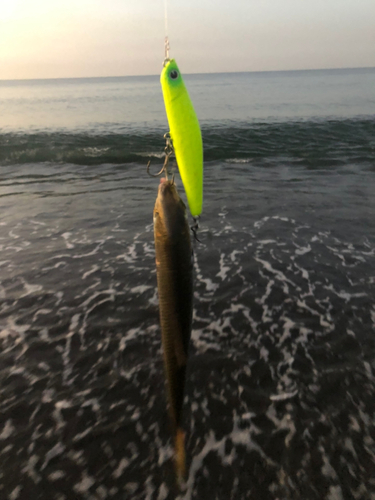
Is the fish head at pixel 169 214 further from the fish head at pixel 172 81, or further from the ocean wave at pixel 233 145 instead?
the ocean wave at pixel 233 145

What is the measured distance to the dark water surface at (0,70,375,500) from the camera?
430 cm

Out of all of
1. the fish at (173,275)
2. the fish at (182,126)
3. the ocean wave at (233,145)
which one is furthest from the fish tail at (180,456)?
the ocean wave at (233,145)

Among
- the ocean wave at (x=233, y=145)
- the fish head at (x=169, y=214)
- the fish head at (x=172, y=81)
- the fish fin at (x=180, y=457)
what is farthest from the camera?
the ocean wave at (x=233, y=145)

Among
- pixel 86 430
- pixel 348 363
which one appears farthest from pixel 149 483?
pixel 348 363

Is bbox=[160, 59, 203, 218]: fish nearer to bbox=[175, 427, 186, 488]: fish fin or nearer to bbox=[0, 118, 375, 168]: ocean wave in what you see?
bbox=[175, 427, 186, 488]: fish fin

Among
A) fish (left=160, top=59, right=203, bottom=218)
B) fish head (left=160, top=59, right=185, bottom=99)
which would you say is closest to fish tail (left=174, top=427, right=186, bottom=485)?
fish (left=160, top=59, right=203, bottom=218)

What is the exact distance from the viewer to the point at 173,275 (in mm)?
2676

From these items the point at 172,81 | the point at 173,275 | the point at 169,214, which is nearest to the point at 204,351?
the point at 173,275

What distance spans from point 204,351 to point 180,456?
1981 millimetres

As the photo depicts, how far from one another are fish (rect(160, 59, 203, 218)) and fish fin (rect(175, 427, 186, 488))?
10.8ft

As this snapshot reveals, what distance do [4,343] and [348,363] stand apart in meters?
6.65

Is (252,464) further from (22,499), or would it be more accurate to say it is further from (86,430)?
(22,499)

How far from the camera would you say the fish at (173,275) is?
2531 mm

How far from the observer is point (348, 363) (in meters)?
5.74
